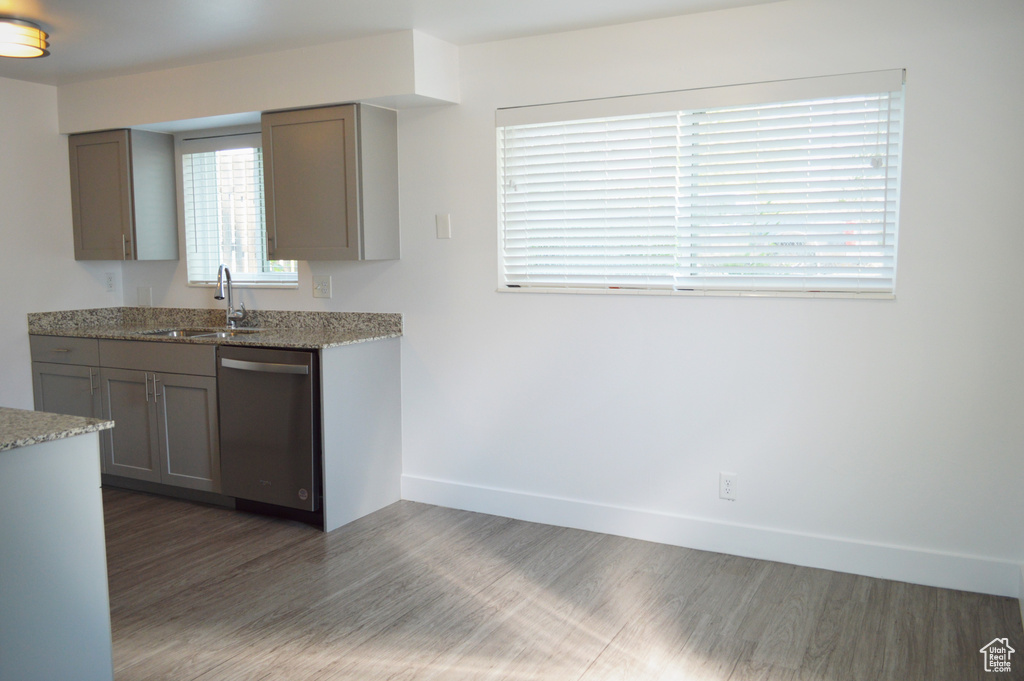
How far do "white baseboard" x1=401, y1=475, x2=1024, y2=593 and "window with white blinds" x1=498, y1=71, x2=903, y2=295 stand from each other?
102 cm

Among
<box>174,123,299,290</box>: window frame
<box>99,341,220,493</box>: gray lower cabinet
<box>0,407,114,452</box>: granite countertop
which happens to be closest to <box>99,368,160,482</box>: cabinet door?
<box>99,341,220,493</box>: gray lower cabinet

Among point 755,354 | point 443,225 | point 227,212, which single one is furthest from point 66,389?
point 755,354

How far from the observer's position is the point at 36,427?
6.56ft

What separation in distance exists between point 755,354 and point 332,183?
2127mm

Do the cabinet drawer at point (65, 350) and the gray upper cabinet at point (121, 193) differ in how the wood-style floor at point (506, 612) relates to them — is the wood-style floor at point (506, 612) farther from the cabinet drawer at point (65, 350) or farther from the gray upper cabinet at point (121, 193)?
the gray upper cabinet at point (121, 193)

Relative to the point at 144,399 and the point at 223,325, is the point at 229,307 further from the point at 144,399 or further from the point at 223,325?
the point at 144,399

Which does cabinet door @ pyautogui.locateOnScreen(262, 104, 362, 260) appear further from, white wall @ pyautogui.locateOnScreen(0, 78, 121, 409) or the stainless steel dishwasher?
white wall @ pyautogui.locateOnScreen(0, 78, 121, 409)

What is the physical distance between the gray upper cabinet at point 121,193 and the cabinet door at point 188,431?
3.40 ft

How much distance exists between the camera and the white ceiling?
3027mm

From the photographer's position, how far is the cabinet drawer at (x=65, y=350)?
4.17 meters

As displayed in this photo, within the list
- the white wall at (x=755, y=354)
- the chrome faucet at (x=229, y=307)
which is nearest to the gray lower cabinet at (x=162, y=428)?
the chrome faucet at (x=229, y=307)

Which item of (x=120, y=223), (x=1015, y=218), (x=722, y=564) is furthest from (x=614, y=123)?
(x=120, y=223)

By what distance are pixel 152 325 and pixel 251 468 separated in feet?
5.46

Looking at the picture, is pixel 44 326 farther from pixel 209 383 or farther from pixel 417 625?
pixel 417 625
